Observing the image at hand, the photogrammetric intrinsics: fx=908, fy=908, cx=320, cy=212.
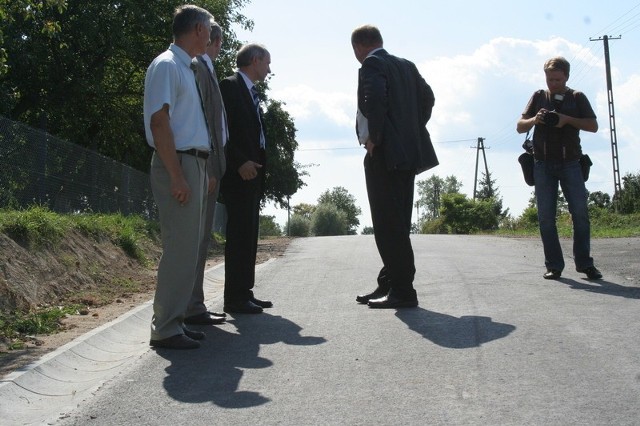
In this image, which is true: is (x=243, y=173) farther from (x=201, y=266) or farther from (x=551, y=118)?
(x=551, y=118)

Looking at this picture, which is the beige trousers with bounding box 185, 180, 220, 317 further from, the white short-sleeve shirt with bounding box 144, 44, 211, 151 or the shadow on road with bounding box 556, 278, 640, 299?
the shadow on road with bounding box 556, 278, 640, 299

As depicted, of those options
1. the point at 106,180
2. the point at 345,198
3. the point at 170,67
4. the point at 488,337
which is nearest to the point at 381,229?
the point at 488,337

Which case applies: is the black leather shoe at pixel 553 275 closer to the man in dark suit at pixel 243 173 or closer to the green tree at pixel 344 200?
the man in dark suit at pixel 243 173

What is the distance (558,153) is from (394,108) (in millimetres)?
2638

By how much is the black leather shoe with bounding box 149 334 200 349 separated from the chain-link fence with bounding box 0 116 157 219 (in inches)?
249

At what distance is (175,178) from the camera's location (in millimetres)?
5680

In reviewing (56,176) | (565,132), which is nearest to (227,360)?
(565,132)

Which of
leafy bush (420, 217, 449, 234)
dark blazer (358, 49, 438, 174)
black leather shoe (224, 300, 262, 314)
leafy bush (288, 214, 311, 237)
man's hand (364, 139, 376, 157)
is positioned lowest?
black leather shoe (224, 300, 262, 314)

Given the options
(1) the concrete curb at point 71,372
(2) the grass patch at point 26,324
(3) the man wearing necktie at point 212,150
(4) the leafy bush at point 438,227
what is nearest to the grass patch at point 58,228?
(2) the grass patch at point 26,324

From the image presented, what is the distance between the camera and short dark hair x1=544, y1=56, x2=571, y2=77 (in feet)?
29.9

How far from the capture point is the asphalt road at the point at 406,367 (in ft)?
13.6

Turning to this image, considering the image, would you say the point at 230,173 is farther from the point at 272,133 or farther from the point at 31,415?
the point at 272,133

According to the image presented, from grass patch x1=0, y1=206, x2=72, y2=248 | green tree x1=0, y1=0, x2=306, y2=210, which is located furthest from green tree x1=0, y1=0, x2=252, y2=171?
grass patch x1=0, y1=206, x2=72, y2=248

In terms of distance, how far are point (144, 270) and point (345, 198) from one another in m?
163
